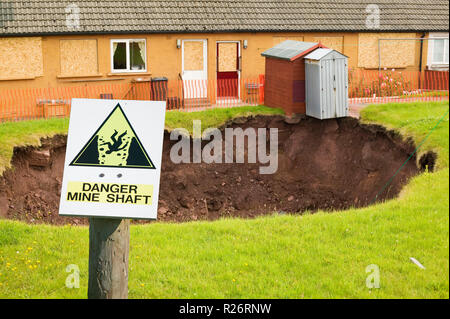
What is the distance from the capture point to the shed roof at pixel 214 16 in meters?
21.6

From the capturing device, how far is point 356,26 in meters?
25.0

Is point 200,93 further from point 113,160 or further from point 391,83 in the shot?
point 113,160

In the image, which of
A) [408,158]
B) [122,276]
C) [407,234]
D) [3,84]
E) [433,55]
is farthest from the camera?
[433,55]

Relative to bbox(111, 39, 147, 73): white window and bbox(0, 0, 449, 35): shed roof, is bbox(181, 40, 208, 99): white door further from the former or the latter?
bbox(111, 39, 147, 73): white window

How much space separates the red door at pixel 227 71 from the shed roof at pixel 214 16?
1540 millimetres

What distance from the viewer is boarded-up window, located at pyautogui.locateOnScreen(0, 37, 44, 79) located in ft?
68.8

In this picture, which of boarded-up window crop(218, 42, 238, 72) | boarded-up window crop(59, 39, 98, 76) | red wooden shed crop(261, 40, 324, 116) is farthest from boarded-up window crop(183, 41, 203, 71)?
red wooden shed crop(261, 40, 324, 116)

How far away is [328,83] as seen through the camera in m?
18.4

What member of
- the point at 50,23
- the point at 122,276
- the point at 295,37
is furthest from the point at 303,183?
the point at 122,276

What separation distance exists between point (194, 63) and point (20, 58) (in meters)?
6.56

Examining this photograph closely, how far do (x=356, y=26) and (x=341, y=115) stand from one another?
25.7 ft

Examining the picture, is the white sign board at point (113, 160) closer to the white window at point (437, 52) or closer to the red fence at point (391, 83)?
the red fence at point (391, 83)

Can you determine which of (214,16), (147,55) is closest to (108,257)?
(147,55)
